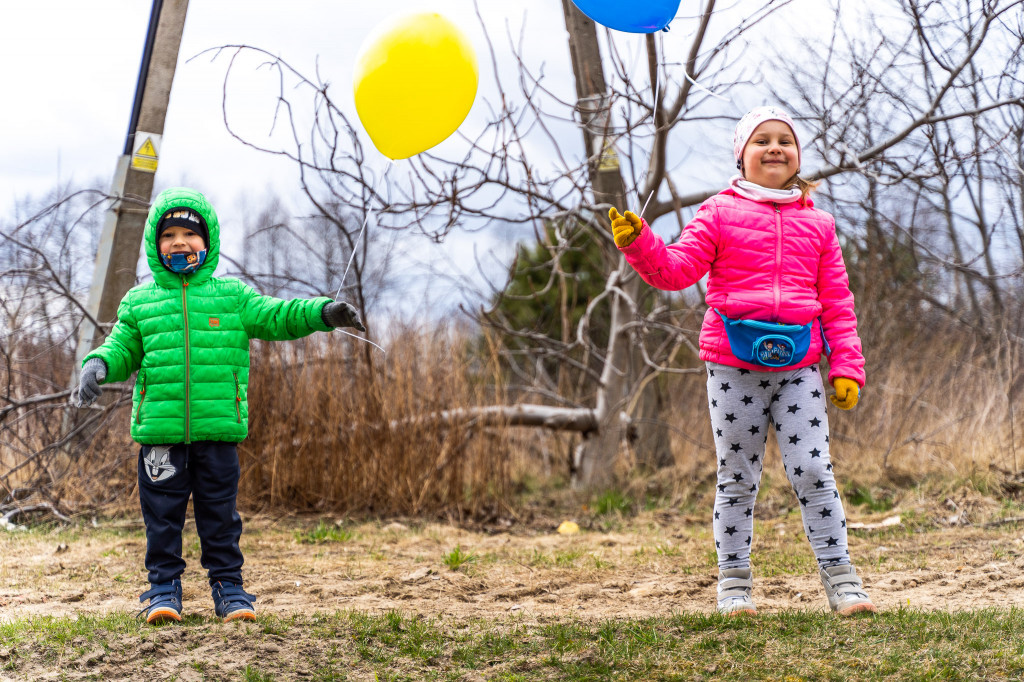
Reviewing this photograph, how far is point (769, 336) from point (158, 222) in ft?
7.37

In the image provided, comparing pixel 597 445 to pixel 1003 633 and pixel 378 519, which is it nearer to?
pixel 378 519

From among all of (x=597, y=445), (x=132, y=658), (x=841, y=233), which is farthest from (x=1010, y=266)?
(x=132, y=658)

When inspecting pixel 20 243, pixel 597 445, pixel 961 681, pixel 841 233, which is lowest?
pixel 961 681

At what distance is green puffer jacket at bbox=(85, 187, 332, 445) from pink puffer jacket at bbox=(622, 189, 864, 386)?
135 centimetres

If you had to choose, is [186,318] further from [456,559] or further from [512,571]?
[512,571]

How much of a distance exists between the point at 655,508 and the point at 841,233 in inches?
161

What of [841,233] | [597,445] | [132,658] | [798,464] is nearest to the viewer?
[132,658]

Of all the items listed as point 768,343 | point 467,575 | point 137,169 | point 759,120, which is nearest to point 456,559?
point 467,575

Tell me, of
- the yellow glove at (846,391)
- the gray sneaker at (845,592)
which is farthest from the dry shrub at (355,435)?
the yellow glove at (846,391)

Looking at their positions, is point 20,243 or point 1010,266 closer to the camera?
point 20,243

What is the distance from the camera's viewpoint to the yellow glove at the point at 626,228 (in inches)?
106

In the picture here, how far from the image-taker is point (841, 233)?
8.66m

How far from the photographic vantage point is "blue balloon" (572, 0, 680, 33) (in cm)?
327

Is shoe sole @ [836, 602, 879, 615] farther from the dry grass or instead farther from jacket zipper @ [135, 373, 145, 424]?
the dry grass
